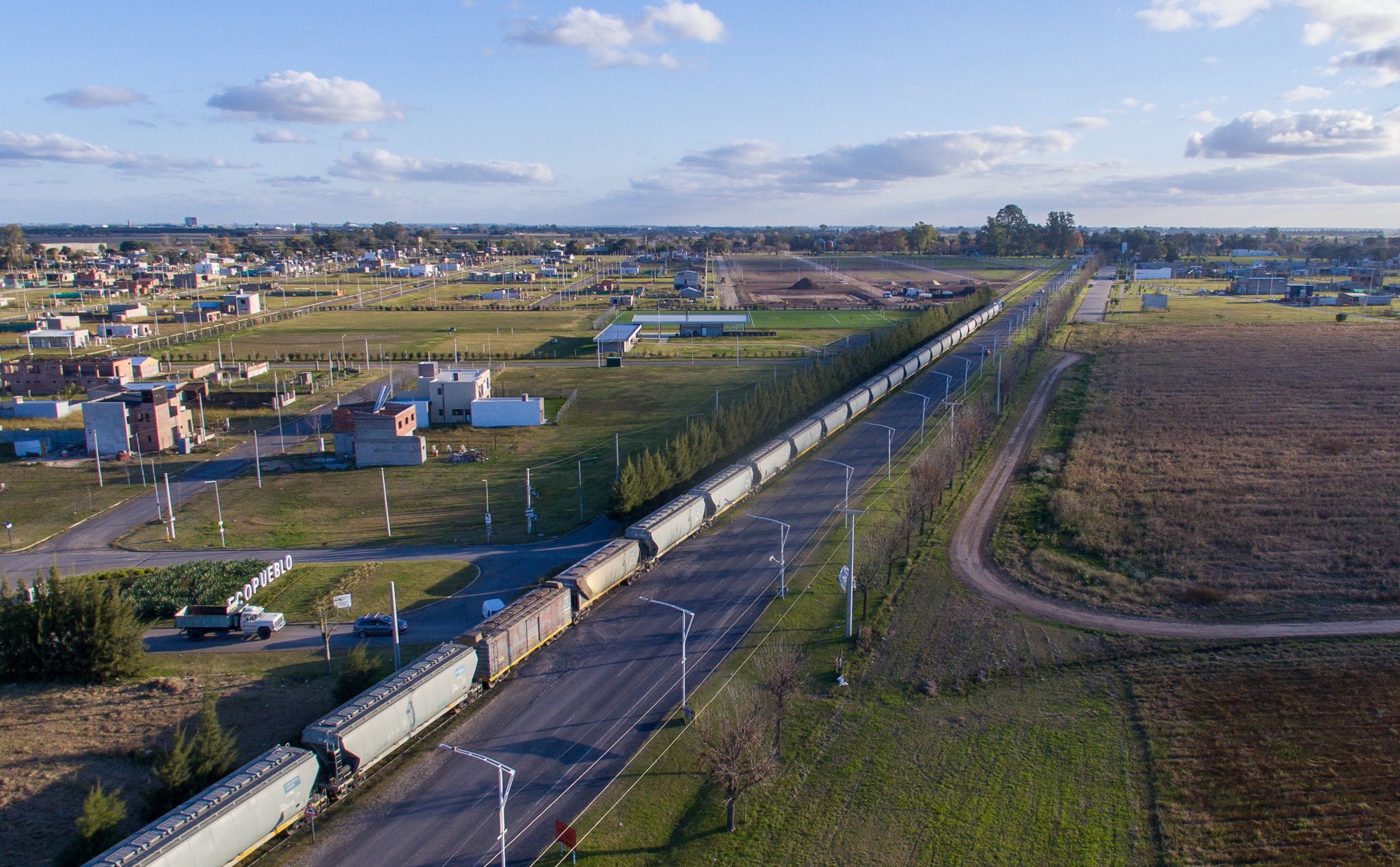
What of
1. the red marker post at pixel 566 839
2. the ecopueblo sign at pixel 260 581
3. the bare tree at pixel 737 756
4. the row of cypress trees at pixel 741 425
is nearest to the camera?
the red marker post at pixel 566 839

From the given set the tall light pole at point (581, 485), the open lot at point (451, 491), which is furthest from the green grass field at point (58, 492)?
the tall light pole at point (581, 485)

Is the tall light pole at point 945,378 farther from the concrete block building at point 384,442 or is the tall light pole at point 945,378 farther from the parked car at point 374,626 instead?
the parked car at point 374,626

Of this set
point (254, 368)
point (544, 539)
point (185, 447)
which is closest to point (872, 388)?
point (544, 539)

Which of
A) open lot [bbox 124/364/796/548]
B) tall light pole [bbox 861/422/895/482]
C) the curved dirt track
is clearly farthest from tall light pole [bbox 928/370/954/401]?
the curved dirt track

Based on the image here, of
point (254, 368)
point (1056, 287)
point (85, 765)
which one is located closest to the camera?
point (85, 765)

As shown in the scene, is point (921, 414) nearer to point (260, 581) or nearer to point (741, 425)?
point (741, 425)

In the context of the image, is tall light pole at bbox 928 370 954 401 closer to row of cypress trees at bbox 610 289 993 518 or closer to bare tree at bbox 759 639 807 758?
row of cypress trees at bbox 610 289 993 518

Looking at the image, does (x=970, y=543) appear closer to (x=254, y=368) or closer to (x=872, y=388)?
(x=872, y=388)

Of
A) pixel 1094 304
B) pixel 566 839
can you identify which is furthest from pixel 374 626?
pixel 1094 304
